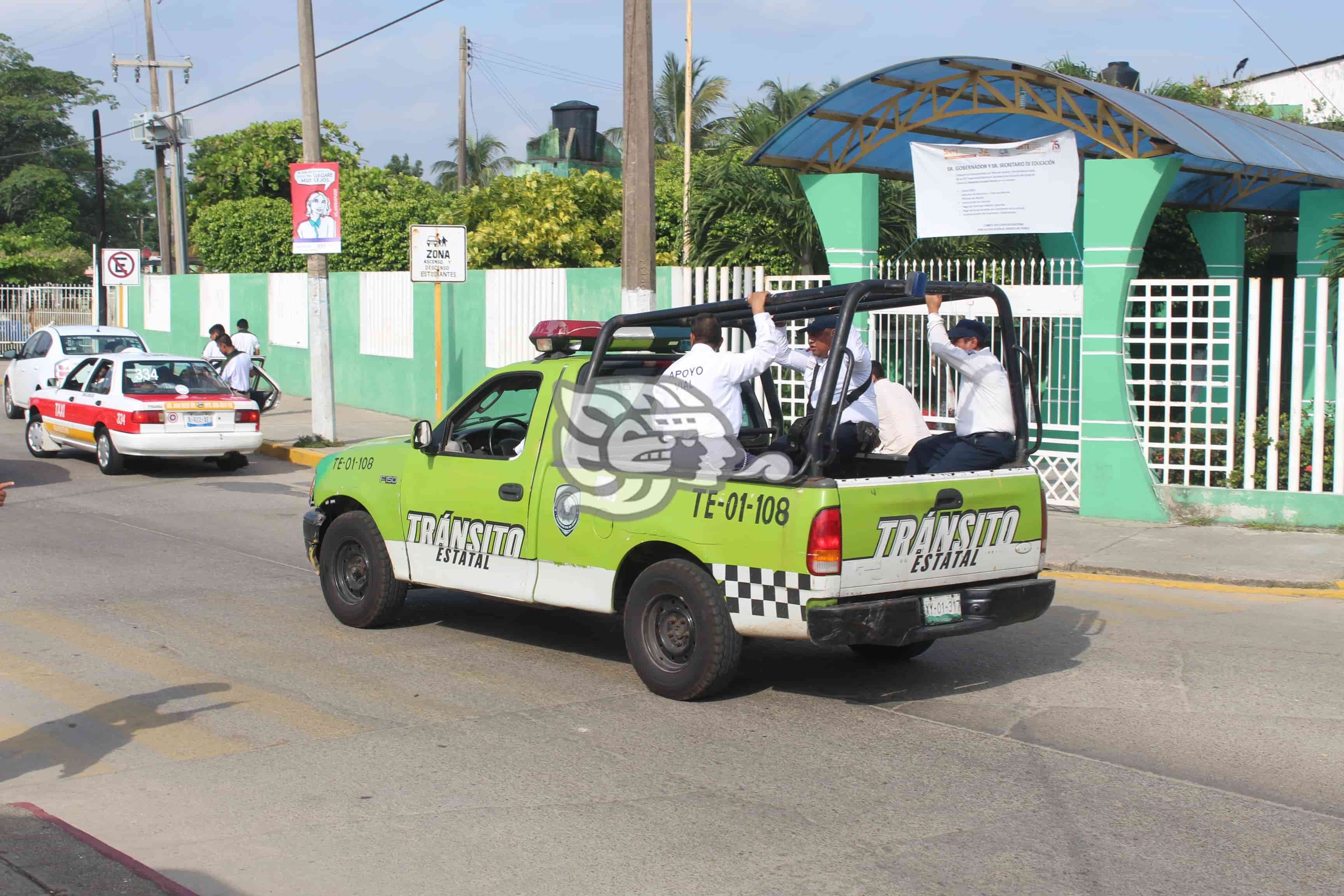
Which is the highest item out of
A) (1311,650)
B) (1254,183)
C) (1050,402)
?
(1254,183)

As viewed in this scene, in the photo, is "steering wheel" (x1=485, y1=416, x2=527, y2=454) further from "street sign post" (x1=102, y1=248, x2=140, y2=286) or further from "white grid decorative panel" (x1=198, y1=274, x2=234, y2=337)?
"white grid decorative panel" (x1=198, y1=274, x2=234, y2=337)

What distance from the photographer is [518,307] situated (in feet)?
64.8

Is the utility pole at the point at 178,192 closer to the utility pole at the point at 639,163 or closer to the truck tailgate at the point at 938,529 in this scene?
the utility pole at the point at 639,163

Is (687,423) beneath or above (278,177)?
beneath

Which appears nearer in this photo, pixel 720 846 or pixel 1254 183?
pixel 720 846

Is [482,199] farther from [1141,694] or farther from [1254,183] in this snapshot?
[1141,694]

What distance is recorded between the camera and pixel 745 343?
48.5 ft

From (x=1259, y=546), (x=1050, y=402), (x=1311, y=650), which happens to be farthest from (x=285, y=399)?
(x=1311, y=650)

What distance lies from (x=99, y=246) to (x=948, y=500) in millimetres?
33633

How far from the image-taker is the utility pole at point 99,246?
109 feet

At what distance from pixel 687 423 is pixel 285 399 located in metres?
19.7

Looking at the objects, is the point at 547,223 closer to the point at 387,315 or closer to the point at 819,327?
the point at 387,315

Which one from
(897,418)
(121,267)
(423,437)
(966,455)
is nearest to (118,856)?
(423,437)

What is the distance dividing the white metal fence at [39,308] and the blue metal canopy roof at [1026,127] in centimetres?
2732
